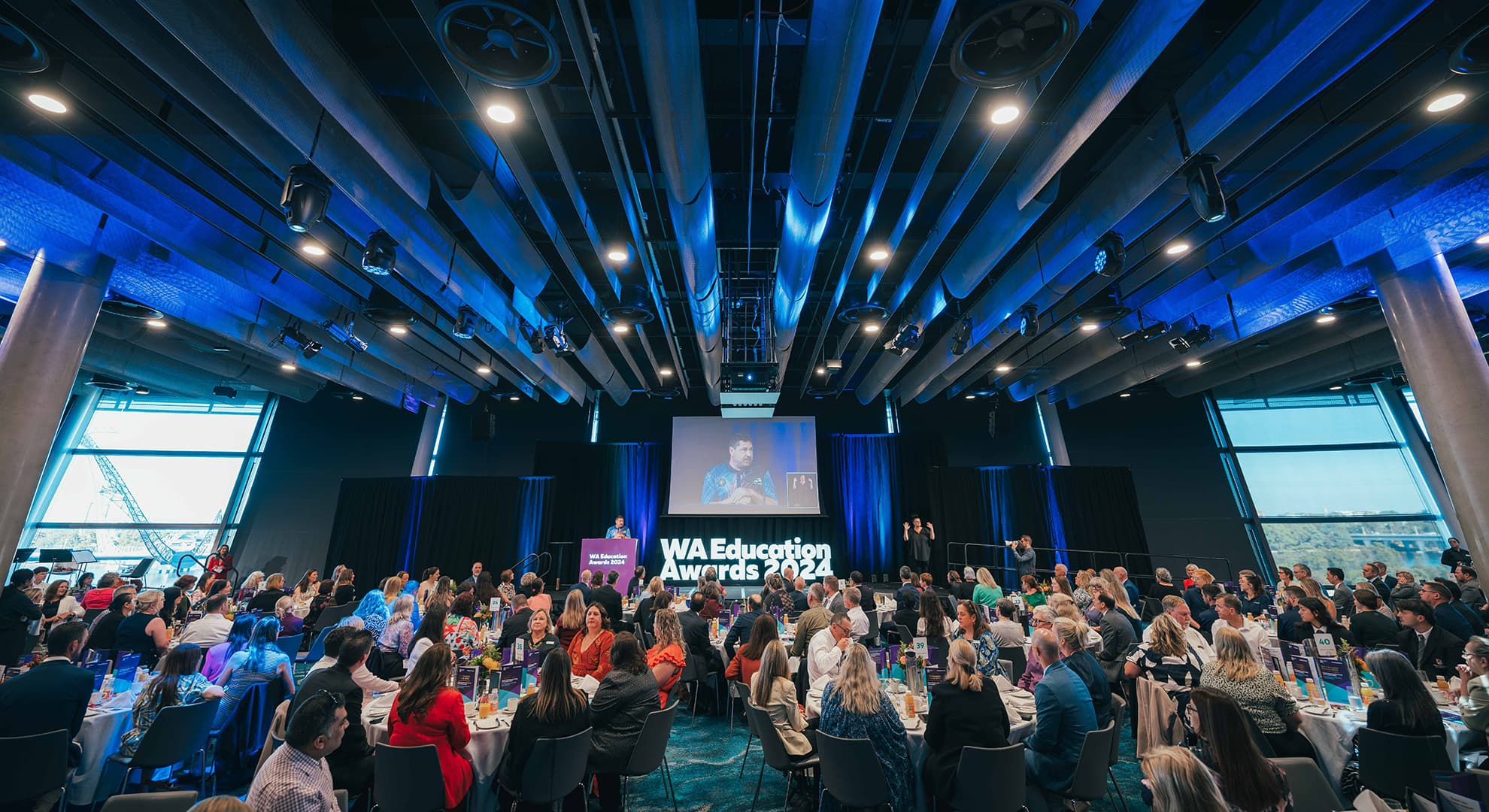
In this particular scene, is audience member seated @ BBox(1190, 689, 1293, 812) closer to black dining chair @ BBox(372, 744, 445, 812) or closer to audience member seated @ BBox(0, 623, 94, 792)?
black dining chair @ BBox(372, 744, 445, 812)

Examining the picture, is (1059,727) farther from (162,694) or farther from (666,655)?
(162,694)

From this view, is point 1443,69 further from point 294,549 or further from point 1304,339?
point 294,549

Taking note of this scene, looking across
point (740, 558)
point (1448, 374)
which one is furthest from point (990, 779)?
point (740, 558)

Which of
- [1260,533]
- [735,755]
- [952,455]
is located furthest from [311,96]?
[1260,533]

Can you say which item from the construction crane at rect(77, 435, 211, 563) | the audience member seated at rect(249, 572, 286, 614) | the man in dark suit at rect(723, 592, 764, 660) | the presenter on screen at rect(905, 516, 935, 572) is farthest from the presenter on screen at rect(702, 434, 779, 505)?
the construction crane at rect(77, 435, 211, 563)

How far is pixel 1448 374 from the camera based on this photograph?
18.1 feet

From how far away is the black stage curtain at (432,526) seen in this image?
1170 cm

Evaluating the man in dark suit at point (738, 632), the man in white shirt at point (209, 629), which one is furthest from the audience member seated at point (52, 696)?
the man in dark suit at point (738, 632)

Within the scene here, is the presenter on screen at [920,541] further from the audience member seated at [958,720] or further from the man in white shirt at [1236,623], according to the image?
the audience member seated at [958,720]

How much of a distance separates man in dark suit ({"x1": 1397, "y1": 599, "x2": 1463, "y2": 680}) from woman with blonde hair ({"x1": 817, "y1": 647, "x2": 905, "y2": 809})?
4.39 metres

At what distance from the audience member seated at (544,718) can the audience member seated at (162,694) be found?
231 cm

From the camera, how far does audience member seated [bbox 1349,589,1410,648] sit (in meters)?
4.82

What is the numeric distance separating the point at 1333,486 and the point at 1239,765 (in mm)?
13881

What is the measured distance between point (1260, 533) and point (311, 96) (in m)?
16.4
